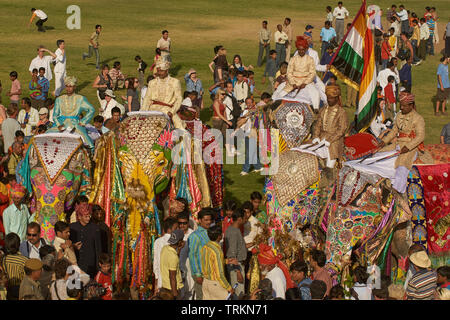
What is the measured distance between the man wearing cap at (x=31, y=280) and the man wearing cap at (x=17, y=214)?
2.63m

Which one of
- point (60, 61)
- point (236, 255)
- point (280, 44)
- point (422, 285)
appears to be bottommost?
point (422, 285)

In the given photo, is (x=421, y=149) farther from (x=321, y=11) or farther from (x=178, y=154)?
(x=321, y=11)

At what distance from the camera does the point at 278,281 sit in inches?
455

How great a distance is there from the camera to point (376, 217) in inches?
510

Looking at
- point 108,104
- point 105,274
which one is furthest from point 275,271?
point 108,104

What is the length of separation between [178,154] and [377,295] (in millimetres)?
4300

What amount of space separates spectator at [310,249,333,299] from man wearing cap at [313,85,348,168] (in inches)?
87.5

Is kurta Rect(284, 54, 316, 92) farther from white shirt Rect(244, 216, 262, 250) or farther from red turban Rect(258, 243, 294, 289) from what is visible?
red turban Rect(258, 243, 294, 289)

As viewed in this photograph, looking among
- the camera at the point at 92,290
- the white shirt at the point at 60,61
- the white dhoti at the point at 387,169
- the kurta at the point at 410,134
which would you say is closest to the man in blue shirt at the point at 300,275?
the white dhoti at the point at 387,169

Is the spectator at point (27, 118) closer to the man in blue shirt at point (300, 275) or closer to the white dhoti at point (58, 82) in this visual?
the white dhoti at point (58, 82)

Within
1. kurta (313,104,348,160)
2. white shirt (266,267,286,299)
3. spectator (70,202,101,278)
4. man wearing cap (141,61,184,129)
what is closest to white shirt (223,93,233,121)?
man wearing cap (141,61,184,129)

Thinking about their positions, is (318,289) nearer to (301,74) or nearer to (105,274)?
(105,274)

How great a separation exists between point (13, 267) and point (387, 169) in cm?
573

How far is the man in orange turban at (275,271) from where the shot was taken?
1155 cm
